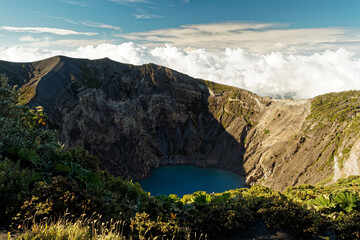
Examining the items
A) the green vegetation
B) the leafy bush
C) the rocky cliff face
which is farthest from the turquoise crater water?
the leafy bush

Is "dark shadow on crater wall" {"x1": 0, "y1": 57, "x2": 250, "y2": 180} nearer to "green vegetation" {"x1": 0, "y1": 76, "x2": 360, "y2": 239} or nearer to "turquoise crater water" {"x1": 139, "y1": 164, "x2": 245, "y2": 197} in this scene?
"turquoise crater water" {"x1": 139, "y1": 164, "x2": 245, "y2": 197}

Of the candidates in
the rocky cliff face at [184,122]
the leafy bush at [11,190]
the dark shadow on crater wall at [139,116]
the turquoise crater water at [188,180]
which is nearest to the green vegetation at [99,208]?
the leafy bush at [11,190]

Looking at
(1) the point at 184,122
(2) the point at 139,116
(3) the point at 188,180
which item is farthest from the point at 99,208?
(1) the point at 184,122

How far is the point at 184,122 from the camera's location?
336 ft

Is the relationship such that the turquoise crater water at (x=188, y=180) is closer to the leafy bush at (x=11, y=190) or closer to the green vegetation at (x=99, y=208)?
the green vegetation at (x=99, y=208)

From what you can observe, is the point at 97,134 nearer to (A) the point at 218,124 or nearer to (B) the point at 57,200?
(A) the point at 218,124

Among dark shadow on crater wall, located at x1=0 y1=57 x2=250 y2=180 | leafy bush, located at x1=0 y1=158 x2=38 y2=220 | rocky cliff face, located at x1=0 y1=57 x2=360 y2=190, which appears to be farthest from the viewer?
dark shadow on crater wall, located at x1=0 y1=57 x2=250 y2=180

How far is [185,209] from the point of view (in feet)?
37.4

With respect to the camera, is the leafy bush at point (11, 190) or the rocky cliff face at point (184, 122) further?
the rocky cliff face at point (184, 122)

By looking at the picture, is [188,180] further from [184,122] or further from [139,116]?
[139,116]

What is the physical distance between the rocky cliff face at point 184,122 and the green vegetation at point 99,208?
1941 inches

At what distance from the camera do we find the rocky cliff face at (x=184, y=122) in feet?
211

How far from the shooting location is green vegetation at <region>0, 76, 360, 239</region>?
267 inches

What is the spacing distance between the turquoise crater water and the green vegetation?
55807 mm
